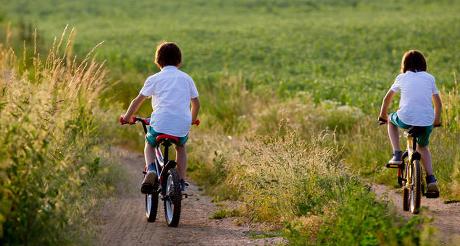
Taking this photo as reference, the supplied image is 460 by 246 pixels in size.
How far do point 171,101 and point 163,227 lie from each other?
4.43 feet

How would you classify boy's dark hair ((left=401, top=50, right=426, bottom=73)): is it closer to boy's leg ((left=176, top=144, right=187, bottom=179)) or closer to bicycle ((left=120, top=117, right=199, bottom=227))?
bicycle ((left=120, top=117, right=199, bottom=227))

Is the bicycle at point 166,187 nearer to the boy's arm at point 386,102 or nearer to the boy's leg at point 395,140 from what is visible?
the boy's arm at point 386,102

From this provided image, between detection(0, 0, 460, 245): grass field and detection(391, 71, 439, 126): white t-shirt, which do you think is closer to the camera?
detection(0, 0, 460, 245): grass field

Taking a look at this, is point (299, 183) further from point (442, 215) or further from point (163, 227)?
point (442, 215)

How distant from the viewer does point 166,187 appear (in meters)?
11.3

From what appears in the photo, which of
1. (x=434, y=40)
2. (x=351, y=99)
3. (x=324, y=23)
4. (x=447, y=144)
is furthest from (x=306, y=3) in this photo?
(x=447, y=144)

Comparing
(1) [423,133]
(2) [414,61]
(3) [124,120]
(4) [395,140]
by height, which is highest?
(2) [414,61]

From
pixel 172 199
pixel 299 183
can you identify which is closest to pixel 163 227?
pixel 172 199

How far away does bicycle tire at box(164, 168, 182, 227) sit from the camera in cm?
1089

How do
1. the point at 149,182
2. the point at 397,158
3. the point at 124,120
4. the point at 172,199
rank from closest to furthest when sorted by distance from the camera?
1. the point at 172,199
2. the point at 149,182
3. the point at 124,120
4. the point at 397,158

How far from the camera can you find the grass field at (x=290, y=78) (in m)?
11.4

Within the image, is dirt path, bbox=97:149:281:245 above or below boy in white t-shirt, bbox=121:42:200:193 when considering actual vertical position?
below

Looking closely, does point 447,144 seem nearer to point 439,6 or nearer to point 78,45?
point 78,45

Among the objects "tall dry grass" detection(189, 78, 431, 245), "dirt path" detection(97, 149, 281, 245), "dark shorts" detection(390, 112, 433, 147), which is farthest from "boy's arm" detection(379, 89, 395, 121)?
"dirt path" detection(97, 149, 281, 245)
